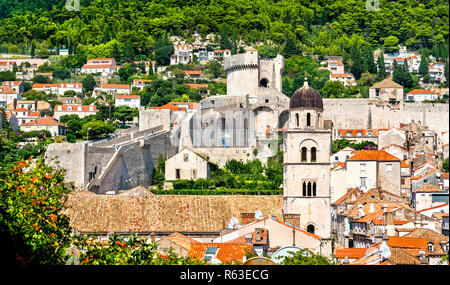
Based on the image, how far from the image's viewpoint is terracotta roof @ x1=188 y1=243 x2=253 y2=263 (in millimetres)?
19359

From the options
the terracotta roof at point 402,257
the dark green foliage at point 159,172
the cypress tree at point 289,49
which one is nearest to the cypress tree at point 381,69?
the cypress tree at point 289,49

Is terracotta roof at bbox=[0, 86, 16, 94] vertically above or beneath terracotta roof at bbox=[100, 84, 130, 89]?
beneath

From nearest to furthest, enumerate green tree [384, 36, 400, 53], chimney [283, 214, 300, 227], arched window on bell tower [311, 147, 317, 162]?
chimney [283, 214, 300, 227] → arched window on bell tower [311, 147, 317, 162] → green tree [384, 36, 400, 53]

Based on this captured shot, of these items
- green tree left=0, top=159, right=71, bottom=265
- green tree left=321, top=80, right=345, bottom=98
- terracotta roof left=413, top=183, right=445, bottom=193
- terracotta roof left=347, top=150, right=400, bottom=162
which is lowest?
terracotta roof left=413, top=183, right=445, bottom=193

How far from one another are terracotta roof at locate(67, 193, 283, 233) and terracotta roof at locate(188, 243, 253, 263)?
7.66m

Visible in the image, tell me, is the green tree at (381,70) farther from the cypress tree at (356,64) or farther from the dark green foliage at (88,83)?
the dark green foliage at (88,83)

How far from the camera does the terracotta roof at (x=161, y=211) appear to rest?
2920 centimetres

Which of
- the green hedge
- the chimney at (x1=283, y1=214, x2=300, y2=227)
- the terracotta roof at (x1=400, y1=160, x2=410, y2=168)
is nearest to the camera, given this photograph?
the chimney at (x1=283, y1=214, x2=300, y2=227)

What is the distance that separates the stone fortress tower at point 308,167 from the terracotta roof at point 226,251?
690 cm

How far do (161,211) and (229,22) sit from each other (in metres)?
70.3

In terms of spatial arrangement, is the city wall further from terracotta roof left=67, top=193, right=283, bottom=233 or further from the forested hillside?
the forested hillside

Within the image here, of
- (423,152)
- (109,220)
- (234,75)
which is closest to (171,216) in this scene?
(109,220)

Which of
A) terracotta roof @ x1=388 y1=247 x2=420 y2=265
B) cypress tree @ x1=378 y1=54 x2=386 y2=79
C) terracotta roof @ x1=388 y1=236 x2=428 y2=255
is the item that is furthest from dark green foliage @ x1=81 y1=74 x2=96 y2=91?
terracotta roof @ x1=388 y1=247 x2=420 y2=265
